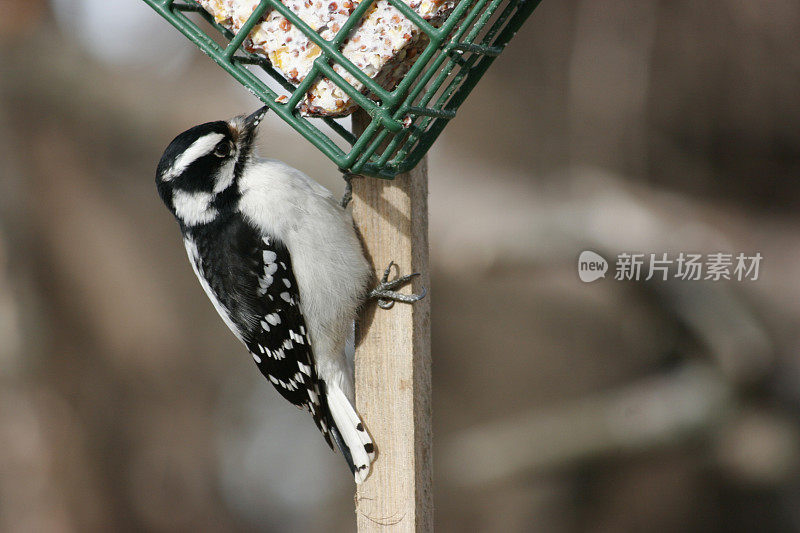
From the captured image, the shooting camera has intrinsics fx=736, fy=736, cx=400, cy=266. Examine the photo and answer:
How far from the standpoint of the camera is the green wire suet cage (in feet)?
4.22


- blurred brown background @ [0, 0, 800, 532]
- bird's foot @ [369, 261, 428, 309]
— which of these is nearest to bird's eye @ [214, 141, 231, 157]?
bird's foot @ [369, 261, 428, 309]

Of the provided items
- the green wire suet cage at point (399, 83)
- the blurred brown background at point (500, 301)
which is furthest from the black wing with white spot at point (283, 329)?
the blurred brown background at point (500, 301)

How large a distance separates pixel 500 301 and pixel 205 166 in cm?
246

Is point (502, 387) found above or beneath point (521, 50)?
beneath

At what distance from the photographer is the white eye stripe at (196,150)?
5.90 feet

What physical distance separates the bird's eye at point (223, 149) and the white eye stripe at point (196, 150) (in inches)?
0.7

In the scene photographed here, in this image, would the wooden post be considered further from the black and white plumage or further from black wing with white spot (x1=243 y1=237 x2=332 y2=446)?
black wing with white spot (x1=243 y1=237 x2=332 y2=446)

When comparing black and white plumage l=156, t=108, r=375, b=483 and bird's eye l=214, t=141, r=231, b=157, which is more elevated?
bird's eye l=214, t=141, r=231, b=157

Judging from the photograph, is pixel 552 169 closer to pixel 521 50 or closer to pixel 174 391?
pixel 521 50

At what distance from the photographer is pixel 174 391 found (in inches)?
181

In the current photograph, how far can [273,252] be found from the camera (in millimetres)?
1887

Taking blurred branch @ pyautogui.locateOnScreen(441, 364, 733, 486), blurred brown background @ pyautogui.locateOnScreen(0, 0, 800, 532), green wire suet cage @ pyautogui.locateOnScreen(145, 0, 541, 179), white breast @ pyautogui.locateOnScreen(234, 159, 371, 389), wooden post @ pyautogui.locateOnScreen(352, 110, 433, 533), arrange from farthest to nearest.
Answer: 1. blurred branch @ pyautogui.locateOnScreen(441, 364, 733, 486)
2. blurred brown background @ pyautogui.locateOnScreen(0, 0, 800, 532)
3. white breast @ pyautogui.locateOnScreen(234, 159, 371, 389)
4. wooden post @ pyautogui.locateOnScreen(352, 110, 433, 533)
5. green wire suet cage @ pyautogui.locateOnScreen(145, 0, 541, 179)

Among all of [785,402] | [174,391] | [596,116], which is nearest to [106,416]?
[174,391]

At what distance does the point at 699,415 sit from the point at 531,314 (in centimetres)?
102
